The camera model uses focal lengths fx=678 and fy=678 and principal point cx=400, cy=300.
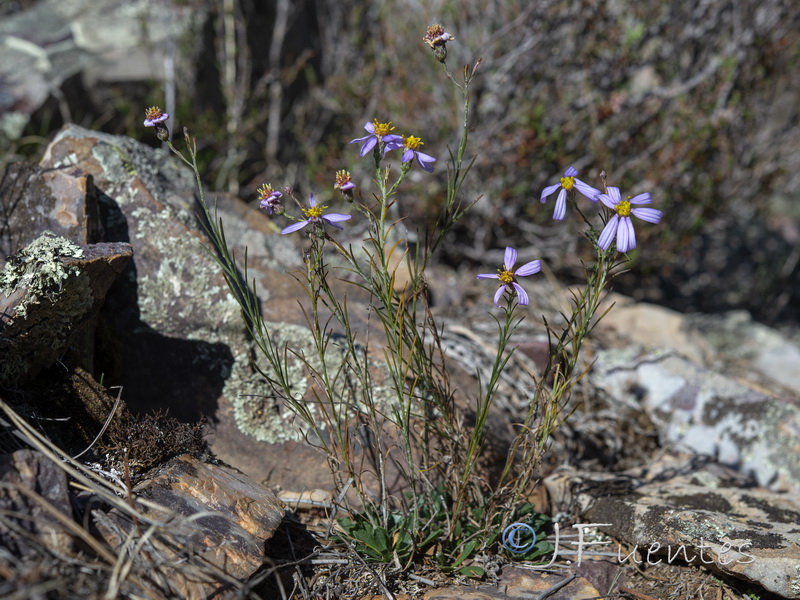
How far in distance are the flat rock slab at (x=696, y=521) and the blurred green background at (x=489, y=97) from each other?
2330 mm

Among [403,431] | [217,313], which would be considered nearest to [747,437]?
[403,431]

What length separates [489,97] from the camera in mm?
5254

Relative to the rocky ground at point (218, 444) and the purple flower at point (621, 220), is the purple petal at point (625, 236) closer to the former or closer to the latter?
the purple flower at point (621, 220)

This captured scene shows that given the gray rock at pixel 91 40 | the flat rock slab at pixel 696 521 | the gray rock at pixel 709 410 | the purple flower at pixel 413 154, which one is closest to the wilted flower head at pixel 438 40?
the purple flower at pixel 413 154

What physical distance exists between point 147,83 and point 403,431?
15.6 feet

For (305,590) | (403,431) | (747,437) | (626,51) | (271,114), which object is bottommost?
(747,437)

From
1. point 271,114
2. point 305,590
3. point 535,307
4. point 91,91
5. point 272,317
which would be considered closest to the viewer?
point 305,590

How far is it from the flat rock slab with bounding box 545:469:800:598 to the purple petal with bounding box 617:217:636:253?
110 centimetres

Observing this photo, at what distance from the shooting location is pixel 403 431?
219 centimetres

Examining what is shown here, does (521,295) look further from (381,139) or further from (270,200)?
(270,200)

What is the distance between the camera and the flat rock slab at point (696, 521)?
221cm

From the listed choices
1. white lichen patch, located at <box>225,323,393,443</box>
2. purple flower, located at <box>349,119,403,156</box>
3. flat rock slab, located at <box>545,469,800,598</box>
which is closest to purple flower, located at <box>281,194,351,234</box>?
purple flower, located at <box>349,119,403,156</box>

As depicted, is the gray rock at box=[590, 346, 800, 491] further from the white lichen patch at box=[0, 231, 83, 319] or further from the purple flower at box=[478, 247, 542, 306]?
the white lichen patch at box=[0, 231, 83, 319]

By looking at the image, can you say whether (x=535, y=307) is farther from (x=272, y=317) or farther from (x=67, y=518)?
(x=67, y=518)
